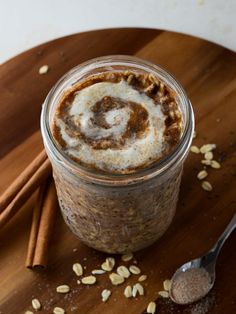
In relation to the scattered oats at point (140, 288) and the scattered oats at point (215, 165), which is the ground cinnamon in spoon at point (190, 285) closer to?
the scattered oats at point (140, 288)

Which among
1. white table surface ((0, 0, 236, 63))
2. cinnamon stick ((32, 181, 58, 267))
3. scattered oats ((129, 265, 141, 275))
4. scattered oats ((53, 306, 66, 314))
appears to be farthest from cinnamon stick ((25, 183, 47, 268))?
white table surface ((0, 0, 236, 63))

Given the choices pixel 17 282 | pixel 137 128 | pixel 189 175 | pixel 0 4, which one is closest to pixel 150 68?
pixel 137 128

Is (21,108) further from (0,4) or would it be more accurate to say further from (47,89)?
(0,4)

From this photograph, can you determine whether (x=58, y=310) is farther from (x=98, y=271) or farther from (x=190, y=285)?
(x=190, y=285)

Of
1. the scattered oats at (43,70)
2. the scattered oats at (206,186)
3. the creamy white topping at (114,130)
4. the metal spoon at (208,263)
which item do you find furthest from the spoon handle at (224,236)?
the scattered oats at (43,70)

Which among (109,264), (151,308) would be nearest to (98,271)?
(109,264)
